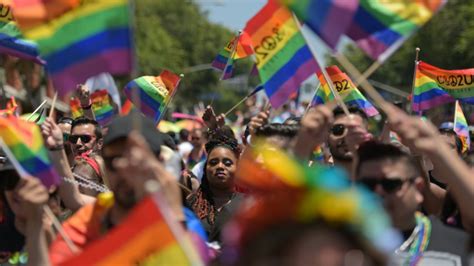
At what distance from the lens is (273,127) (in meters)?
6.62

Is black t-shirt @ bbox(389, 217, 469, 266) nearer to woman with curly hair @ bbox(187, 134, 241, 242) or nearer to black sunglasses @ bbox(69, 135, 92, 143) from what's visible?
woman with curly hair @ bbox(187, 134, 241, 242)

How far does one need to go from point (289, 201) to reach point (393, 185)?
60.9 inches

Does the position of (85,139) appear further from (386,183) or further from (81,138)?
(386,183)

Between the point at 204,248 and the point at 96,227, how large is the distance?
47cm

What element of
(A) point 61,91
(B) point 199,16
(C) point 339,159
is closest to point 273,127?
(C) point 339,159

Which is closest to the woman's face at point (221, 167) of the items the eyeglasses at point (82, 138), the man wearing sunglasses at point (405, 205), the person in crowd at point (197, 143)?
the eyeglasses at point (82, 138)

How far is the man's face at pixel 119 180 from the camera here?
15.5 ft

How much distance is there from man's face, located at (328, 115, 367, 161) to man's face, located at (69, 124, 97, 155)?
2879mm

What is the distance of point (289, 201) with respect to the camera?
11.6 ft

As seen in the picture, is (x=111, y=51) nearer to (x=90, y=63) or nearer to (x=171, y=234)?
(x=90, y=63)

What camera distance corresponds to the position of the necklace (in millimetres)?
5160

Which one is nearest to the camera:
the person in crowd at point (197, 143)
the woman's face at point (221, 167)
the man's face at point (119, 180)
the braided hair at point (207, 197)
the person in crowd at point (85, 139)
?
the man's face at point (119, 180)

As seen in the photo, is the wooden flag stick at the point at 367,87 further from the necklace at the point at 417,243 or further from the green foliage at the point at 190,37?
the green foliage at the point at 190,37

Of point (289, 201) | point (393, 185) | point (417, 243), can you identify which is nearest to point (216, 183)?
point (417, 243)
